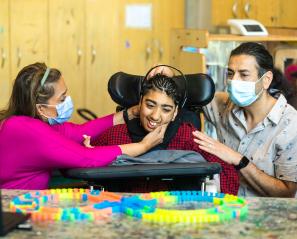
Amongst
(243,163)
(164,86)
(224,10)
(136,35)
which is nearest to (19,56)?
(136,35)

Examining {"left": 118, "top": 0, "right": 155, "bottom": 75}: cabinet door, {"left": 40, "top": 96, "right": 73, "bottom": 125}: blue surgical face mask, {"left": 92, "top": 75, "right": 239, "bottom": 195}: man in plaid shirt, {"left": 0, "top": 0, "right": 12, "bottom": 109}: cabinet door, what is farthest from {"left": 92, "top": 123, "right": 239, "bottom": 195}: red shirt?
{"left": 118, "top": 0, "right": 155, "bottom": 75}: cabinet door

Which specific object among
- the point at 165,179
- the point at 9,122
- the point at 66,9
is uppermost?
the point at 66,9

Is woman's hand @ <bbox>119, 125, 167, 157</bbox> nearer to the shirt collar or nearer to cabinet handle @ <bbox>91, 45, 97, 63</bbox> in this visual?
the shirt collar

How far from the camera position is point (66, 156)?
300 centimetres

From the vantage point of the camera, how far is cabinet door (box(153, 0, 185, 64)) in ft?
18.0

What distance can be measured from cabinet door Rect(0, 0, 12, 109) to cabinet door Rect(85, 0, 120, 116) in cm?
61

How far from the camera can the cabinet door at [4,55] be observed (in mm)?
4956

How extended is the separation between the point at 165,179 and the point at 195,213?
72 centimetres

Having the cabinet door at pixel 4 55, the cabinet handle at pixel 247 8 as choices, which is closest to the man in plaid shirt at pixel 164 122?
the cabinet door at pixel 4 55

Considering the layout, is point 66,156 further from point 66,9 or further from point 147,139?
point 66,9

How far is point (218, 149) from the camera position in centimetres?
327

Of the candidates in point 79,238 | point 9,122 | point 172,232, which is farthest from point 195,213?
point 9,122

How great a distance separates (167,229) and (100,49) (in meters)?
3.29

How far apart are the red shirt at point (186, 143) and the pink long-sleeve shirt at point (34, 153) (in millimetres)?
280
